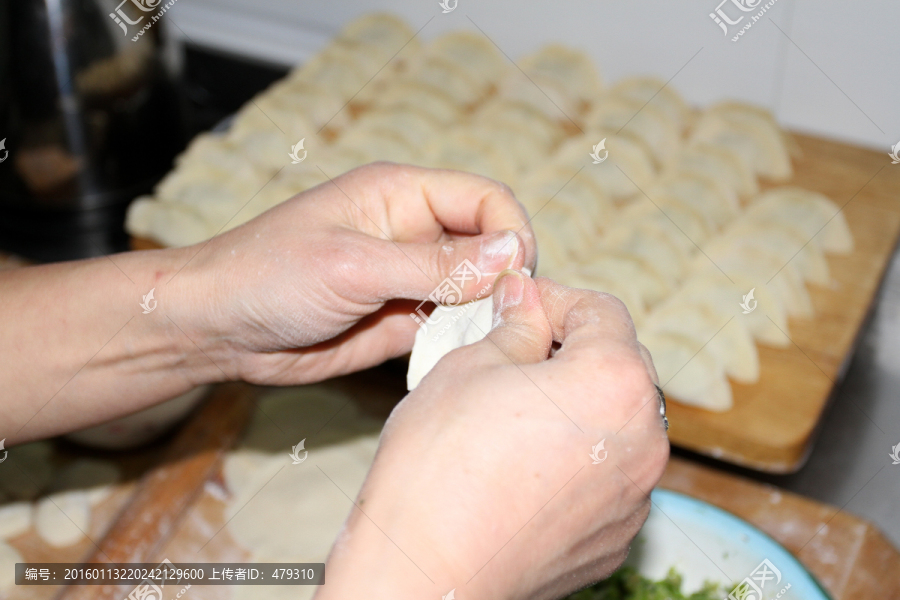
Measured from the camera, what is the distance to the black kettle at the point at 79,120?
2.14 metres

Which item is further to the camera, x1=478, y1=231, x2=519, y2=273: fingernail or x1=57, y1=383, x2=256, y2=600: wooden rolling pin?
x1=57, y1=383, x2=256, y2=600: wooden rolling pin

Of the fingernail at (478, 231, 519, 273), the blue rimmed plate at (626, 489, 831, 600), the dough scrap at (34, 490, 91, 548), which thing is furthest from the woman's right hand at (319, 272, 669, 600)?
the dough scrap at (34, 490, 91, 548)

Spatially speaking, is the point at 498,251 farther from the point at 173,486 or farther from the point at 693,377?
the point at 173,486

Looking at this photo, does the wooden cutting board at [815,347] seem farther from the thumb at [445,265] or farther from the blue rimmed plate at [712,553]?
the thumb at [445,265]

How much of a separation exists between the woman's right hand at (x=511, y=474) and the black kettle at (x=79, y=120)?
1.71 metres

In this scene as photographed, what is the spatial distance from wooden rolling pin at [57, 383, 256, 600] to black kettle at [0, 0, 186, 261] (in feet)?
2.78

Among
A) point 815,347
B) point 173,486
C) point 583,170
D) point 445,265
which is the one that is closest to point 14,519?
point 173,486

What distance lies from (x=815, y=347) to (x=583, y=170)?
2.70ft

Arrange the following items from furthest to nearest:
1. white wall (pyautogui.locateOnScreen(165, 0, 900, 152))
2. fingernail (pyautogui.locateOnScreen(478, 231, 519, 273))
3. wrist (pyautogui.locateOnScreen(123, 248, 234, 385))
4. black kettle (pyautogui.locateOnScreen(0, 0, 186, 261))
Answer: white wall (pyautogui.locateOnScreen(165, 0, 900, 152)) < black kettle (pyautogui.locateOnScreen(0, 0, 186, 261)) < wrist (pyautogui.locateOnScreen(123, 248, 234, 385)) < fingernail (pyautogui.locateOnScreen(478, 231, 519, 273))

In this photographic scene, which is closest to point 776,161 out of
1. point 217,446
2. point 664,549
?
point 664,549

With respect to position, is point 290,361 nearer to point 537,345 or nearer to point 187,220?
point 537,345

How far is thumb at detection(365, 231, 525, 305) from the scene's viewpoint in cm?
122

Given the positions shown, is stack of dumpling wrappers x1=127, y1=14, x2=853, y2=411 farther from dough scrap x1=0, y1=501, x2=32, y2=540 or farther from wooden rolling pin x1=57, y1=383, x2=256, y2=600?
dough scrap x1=0, y1=501, x2=32, y2=540

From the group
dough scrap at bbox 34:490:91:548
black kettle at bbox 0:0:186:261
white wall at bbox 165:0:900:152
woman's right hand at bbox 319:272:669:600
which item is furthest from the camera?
white wall at bbox 165:0:900:152
